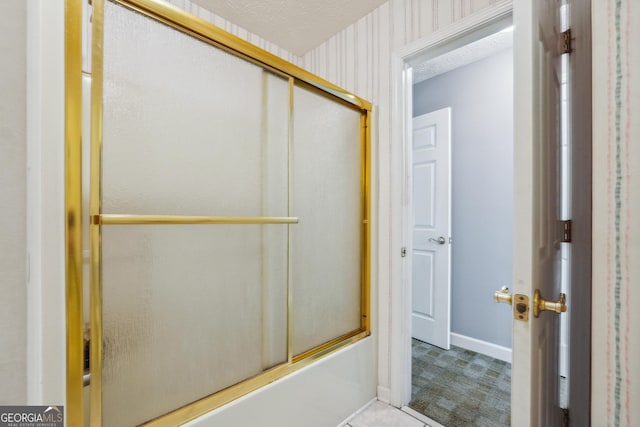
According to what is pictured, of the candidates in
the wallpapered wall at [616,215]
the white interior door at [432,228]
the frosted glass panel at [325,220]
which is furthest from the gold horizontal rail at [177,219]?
the white interior door at [432,228]

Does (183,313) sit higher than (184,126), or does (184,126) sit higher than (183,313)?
(184,126)

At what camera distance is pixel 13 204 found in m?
0.78

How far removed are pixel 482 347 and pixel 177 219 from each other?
2613mm

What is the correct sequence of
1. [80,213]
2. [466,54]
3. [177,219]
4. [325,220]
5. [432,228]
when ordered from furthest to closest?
[432,228], [466,54], [325,220], [177,219], [80,213]

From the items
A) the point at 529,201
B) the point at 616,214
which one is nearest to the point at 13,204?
the point at 529,201

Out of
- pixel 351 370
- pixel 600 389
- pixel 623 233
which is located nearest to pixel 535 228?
pixel 623 233

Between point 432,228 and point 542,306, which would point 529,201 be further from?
point 432,228

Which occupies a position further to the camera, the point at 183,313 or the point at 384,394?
Answer: the point at 384,394

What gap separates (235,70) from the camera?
1.15 m

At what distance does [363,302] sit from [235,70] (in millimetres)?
1444

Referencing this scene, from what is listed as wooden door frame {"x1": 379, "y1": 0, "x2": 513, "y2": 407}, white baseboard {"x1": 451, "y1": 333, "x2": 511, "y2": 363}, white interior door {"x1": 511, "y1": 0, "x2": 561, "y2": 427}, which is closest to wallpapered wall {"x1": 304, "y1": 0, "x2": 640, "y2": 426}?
white interior door {"x1": 511, "y1": 0, "x2": 561, "y2": 427}

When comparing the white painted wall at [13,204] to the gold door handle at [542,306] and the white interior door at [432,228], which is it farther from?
the white interior door at [432,228]

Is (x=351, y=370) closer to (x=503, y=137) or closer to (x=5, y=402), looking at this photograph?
(x=5, y=402)

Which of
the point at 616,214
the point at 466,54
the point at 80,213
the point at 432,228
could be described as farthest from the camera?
the point at 432,228
